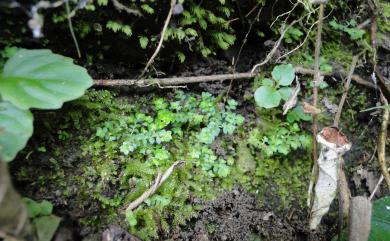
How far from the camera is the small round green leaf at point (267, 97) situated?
2.02 meters

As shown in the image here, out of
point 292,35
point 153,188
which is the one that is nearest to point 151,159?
point 153,188

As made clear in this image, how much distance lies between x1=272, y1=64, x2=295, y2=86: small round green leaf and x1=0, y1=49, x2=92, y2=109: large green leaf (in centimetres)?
105

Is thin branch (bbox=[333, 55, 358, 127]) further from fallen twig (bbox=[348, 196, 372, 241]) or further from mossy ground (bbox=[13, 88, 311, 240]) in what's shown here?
fallen twig (bbox=[348, 196, 372, 241])

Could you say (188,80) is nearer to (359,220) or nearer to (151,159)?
(151,159)

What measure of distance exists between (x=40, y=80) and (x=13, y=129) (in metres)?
0.26

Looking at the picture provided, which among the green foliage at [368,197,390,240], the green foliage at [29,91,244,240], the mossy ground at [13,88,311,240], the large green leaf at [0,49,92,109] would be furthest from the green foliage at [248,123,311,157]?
the large green leaf at [0,49,92,109]

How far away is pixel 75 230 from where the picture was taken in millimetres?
1603

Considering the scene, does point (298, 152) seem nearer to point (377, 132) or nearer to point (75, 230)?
point (377, 132)

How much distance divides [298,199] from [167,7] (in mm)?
1261

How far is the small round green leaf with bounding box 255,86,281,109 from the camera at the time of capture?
2023mm

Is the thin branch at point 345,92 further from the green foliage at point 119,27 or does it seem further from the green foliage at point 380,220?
the green foliage at point 119,27

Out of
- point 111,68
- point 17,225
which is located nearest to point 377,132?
point 111,68

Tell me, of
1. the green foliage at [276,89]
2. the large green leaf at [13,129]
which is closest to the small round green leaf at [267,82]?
the green foliage at [276,89]

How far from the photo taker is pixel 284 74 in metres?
2.10
